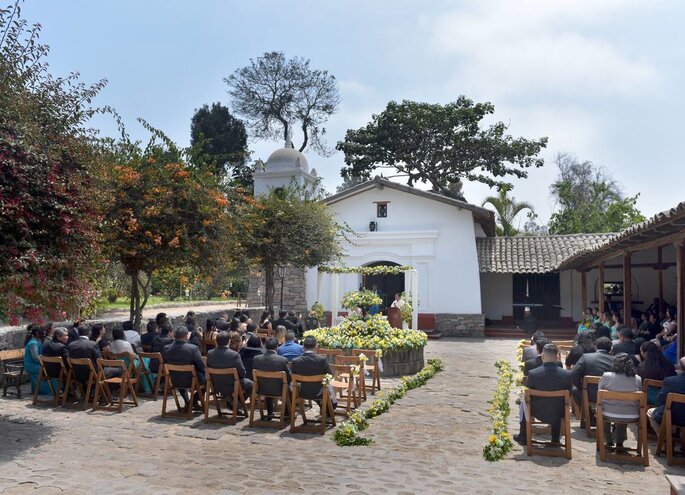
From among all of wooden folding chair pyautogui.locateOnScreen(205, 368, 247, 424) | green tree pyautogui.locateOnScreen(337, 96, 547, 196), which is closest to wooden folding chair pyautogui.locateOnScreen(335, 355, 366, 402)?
wooden folding chair pyautogui.locateOnScreen(205, 368, 247, 424)

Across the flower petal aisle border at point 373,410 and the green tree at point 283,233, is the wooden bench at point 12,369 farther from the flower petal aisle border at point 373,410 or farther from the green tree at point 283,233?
the green tree at point 283,233

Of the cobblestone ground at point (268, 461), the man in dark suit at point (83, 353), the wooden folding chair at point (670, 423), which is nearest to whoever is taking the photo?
the cobblestone ground at point (268, 461)

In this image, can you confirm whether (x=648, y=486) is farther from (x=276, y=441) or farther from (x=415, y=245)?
(x=415, y=245)

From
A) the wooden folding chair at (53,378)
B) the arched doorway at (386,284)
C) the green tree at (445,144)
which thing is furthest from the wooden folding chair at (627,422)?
the green tree at (445,144)

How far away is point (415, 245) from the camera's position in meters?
22.4

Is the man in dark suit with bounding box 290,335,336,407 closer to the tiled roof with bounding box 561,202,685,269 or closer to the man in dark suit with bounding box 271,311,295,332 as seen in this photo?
the tiled roof with bounding box 561,202,685,269

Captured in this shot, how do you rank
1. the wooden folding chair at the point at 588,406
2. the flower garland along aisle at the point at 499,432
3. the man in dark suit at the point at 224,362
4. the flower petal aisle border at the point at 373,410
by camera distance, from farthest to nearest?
the man in dark suit at the point at 224,362 → the wooden folding chair at the point at 588,406 → the flower petal aisle border at the point at 373,410 → the flower garland along aisle at the point at 499,432

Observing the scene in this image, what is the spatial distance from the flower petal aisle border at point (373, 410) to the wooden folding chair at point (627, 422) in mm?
2618

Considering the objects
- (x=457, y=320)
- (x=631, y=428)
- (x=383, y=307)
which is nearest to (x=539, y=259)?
(x=457, y=320)

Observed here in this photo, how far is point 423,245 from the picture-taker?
876 inches

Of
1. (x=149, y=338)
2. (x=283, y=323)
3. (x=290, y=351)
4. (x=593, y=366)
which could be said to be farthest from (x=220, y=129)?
(x=593, y=366)

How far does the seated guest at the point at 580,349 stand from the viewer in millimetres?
8859

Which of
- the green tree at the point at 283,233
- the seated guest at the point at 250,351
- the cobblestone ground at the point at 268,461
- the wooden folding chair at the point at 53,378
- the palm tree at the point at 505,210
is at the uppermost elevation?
the palm tree at the point at 505,210

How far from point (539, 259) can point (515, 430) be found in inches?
620
